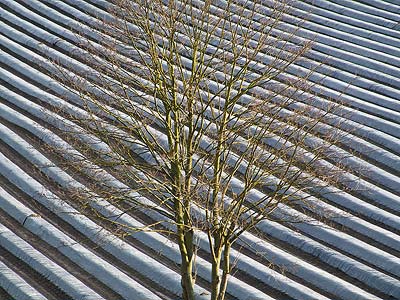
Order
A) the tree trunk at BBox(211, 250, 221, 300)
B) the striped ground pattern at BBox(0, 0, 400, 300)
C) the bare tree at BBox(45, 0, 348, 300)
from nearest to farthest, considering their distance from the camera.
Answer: the tree trunk at BBox(211, 250, 221, 300) → the bare tree at BBox(45, 0, 348, 300) → the striped ground pattern at BBox(0, 0, 400, 300)

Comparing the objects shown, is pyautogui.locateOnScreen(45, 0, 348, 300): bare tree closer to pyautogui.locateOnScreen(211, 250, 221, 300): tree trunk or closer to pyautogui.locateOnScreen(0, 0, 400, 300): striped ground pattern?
pyautogui.locateOnScreen(211, 250, 221, 300): tree trunk

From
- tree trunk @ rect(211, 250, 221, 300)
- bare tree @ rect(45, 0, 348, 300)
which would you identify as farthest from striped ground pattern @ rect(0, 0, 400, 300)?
tree trunk @ rect(211, 250, 221, 300)

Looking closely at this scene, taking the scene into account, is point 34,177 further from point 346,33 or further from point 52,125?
point 346,33

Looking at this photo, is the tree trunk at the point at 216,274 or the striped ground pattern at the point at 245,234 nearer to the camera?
the tree trunk at the point at 216,274

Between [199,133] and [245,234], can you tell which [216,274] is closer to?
[199,133]

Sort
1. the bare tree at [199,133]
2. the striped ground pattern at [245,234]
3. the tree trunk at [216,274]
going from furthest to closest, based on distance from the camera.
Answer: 1. the striped ground pattern at [245,234]
2. the bare tree at [199,133]
3. the tree trunk at [216,274]

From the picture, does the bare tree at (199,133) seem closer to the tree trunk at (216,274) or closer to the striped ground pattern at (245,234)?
the tree trunk at (216,274)

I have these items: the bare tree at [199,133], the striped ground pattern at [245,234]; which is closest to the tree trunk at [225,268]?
the bare tree at [199,133]
